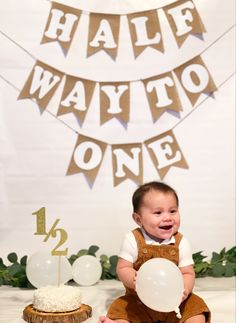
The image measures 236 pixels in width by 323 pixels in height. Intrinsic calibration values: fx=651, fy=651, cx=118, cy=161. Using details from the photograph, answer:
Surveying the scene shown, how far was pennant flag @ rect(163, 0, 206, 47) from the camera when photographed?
286 cm

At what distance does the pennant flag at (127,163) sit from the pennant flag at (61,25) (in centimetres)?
50

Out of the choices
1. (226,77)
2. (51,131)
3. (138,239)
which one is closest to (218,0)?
(226,77)

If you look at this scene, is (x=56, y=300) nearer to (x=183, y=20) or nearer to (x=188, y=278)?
(x=188, y=278)

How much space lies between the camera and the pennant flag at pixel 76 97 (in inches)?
110

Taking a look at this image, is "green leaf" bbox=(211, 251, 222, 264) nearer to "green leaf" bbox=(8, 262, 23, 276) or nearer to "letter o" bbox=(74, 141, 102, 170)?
"letter o" bbox=(74, 141, 102, 170)

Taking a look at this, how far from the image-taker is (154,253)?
2.04 meters

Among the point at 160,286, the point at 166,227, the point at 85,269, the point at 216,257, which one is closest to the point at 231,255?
the point at 216,257

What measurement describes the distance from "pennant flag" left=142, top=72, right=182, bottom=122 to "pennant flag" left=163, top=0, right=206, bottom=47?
17 cm

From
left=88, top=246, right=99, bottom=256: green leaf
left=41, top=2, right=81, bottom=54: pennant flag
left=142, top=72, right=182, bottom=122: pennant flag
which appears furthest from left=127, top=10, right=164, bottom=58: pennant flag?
left=88, top=246, right=99, bottom=256: green leaf

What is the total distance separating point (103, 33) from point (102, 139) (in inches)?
18.0

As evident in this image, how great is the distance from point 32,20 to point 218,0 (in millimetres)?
831

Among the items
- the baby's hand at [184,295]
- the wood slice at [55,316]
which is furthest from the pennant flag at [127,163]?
the baby's hand at [184,295]

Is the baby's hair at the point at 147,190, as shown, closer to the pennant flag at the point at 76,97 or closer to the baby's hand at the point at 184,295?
the baby's hand at the point at 184,295

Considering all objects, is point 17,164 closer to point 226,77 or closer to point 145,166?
point 145,166
